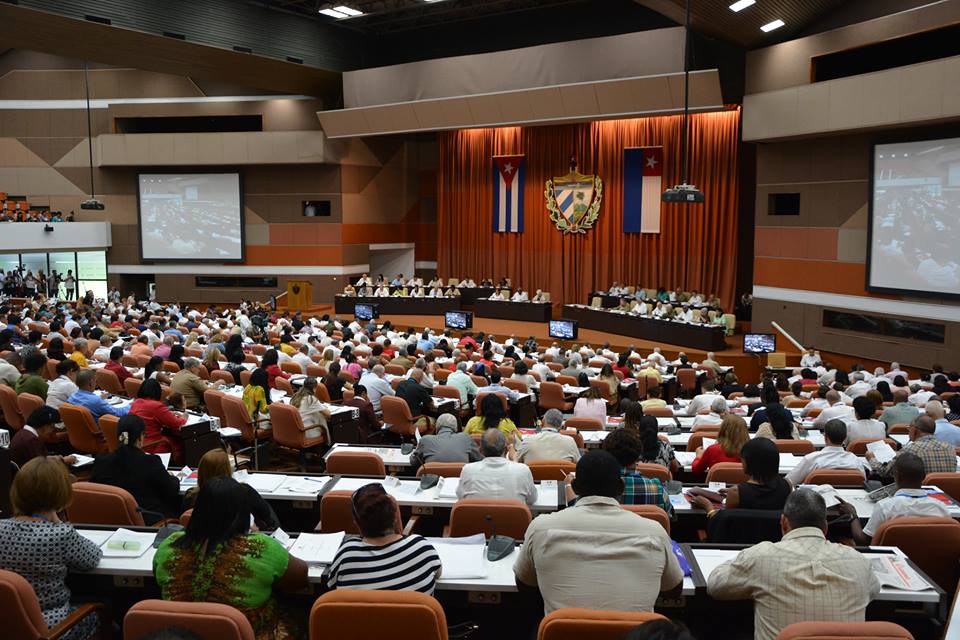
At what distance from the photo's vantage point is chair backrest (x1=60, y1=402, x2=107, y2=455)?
716 cm

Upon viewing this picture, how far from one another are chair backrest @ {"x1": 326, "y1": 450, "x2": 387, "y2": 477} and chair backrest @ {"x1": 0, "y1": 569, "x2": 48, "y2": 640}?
2.58 m

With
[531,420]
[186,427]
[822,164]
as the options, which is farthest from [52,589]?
[822,164]

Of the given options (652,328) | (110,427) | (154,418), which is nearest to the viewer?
(110,427)

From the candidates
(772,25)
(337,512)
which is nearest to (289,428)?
(337,512)

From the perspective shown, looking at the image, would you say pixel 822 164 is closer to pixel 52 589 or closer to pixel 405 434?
pixel 405 434

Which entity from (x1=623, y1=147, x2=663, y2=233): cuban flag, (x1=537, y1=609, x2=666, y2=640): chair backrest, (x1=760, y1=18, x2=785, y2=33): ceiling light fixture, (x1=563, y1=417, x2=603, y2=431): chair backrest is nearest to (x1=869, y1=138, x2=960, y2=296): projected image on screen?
(x1=760, y1=18, x2=785, y2=33): ceiling light fixture

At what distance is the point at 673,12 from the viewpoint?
1526 centimetres

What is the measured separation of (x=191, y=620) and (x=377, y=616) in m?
0.63

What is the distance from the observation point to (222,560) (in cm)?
313

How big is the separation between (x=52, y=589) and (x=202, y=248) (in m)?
22.9

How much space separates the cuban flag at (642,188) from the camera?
69.2 feet

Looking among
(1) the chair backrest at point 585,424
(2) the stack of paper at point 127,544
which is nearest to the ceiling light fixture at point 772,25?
(1) the chair backrest at point 585,424

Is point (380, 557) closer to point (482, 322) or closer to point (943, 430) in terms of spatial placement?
point (943, 430)

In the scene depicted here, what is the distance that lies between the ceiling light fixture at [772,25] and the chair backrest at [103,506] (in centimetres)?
1466
